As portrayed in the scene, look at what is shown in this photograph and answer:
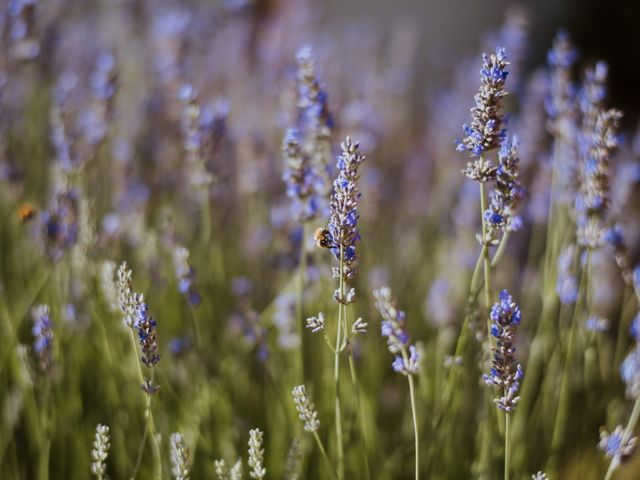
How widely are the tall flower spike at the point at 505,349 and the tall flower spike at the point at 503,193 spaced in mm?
104

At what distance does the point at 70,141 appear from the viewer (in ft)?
5.05

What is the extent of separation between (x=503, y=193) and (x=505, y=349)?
0.23 metres

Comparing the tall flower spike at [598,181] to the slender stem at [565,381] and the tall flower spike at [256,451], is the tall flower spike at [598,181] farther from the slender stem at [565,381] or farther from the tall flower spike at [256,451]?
the tall flower spike at [256,451]

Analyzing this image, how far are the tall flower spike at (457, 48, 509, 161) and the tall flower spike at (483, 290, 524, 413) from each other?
213 millimetres

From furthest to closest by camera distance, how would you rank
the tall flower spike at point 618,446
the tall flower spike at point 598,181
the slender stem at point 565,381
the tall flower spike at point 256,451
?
the slender stem at point 565,381 < the tall flower spike at point 598,181 < the tall flower spike at point 618,446 < the tall flower spike at point 256,451

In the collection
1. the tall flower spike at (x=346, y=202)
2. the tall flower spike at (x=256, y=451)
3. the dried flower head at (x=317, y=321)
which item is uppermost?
the tall flower spike at (x=346, y=202)

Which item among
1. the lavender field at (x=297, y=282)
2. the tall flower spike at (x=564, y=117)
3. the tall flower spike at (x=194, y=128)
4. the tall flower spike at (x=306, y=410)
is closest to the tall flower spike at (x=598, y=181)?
the lavender field at (x=297, y=282)

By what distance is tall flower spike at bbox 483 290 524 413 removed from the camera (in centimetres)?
96

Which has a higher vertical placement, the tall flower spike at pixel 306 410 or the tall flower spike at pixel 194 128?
the tall flower spike at pixel 194 128

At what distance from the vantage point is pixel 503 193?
1017 mm

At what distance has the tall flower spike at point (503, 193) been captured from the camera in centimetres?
100

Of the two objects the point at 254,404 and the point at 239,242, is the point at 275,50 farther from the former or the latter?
the point at 254,404

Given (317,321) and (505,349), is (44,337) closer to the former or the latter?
(317,321)

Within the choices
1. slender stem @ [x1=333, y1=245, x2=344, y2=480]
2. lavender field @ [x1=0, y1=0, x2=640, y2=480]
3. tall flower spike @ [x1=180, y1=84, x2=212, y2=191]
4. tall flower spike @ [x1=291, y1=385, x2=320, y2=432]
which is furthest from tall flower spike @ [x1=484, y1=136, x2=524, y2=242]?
tall flower spike @ [x1=180, y1=84, x2=212, y2=191]
